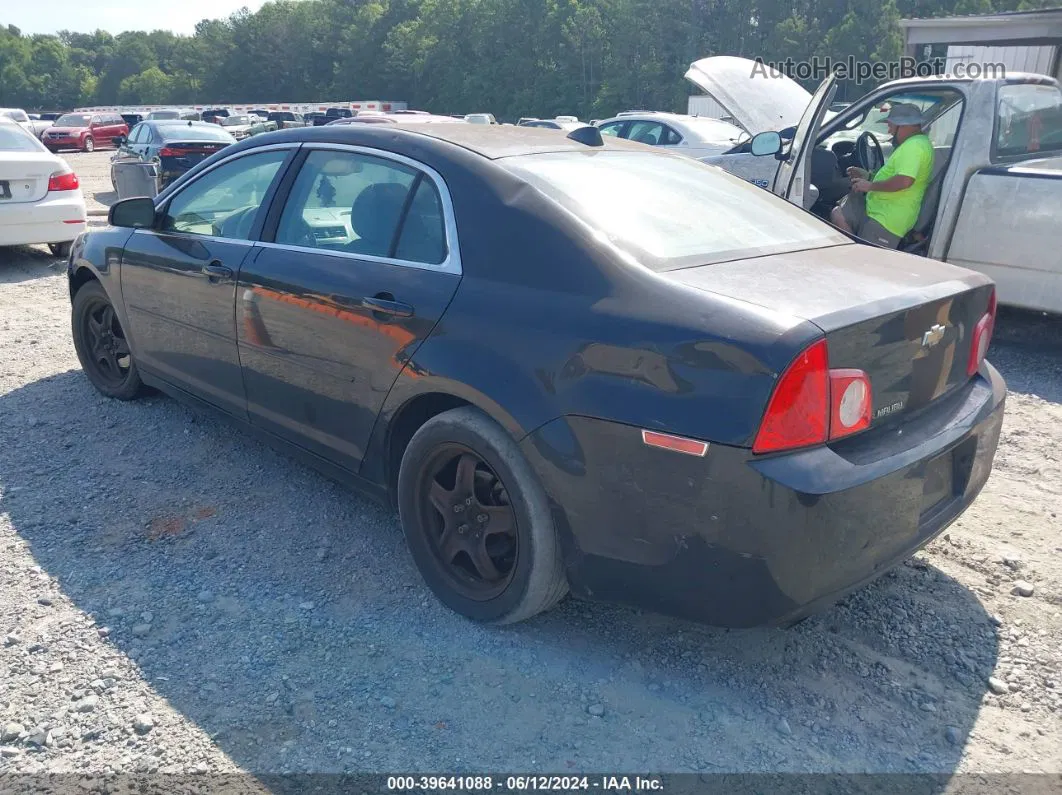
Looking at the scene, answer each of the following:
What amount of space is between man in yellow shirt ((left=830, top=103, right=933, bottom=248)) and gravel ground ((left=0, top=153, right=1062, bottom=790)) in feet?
8.95

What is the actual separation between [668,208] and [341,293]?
1.25m

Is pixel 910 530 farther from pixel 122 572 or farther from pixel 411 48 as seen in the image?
pixel 411 48

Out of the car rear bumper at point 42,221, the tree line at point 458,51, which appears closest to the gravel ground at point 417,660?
the car rear bumper at point 42,221

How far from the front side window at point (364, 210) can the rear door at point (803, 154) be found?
12.9ft

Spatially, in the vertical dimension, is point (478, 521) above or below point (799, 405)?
below

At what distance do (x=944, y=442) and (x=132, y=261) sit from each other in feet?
12.9

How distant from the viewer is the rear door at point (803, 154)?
6305 mm

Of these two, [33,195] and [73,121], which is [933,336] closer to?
[33,195]

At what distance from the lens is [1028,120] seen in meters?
6.34

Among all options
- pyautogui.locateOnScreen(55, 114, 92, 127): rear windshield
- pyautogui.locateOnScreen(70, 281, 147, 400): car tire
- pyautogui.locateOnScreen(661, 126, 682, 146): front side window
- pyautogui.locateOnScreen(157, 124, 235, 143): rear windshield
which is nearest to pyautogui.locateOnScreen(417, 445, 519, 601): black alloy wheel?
pyautogui.locateOnScreen(70, 281, 147, 400): car tire

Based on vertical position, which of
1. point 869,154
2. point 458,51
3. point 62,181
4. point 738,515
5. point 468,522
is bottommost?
point 468,522

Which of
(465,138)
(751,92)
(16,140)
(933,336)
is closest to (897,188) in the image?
(751,92)

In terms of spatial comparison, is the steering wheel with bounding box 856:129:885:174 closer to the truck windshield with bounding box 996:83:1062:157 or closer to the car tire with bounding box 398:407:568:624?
the truck windshield with bounding box 996:83:1062:157

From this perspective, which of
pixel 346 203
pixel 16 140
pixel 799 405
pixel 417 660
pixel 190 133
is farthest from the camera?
pixel 190 133
